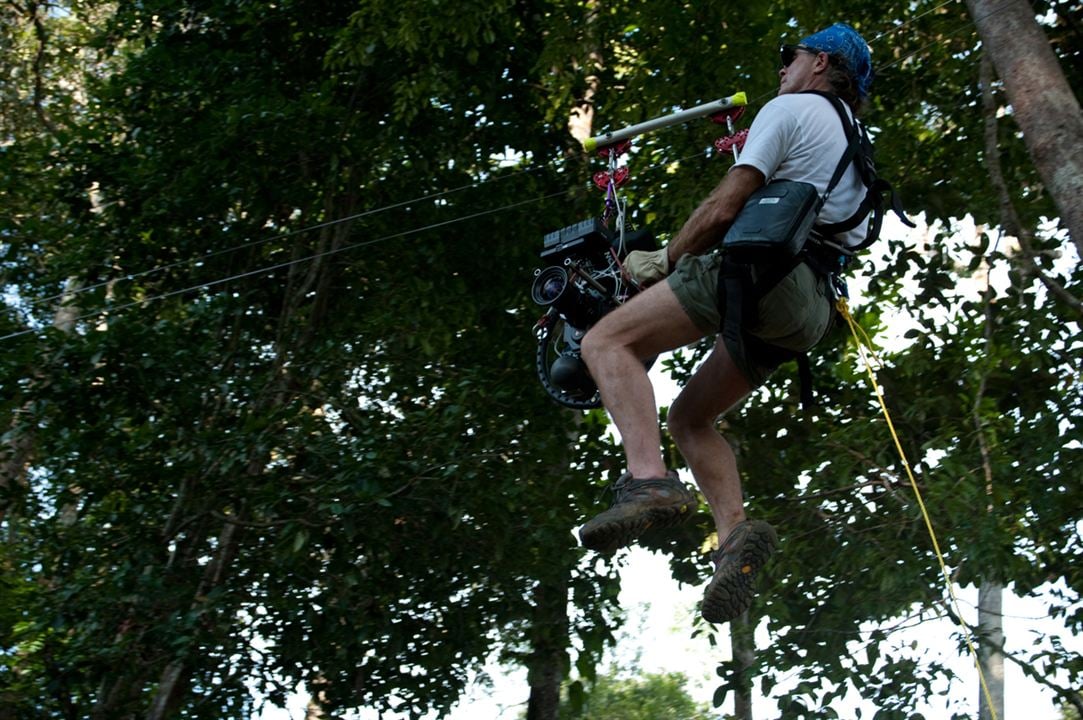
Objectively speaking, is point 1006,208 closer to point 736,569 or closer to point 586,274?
point 586,274

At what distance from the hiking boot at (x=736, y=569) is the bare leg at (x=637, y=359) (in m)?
0.31

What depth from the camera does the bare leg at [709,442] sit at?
13.4 feet

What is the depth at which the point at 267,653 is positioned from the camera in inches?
322

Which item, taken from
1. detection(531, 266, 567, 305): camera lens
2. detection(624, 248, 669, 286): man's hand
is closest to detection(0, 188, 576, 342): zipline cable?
detection(531, 266, 567, 305): camera lens

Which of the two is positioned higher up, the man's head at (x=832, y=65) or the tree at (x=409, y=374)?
the tree at (x=409, y=374)

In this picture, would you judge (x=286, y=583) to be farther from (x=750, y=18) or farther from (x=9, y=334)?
(x=750, y=18)

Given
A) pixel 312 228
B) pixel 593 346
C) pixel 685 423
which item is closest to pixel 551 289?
pixel 593 346

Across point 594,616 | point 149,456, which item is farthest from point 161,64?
point 594,616

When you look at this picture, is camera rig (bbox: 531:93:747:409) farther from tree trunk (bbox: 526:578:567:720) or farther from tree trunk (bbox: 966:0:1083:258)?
tree trunk (bbox: 526:578:567:720)

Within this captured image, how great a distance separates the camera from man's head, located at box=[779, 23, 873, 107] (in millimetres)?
3867

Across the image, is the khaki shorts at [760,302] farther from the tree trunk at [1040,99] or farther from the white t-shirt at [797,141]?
the tree trunk at [1040,99]

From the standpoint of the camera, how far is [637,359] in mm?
3906

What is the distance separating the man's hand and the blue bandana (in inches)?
28.8

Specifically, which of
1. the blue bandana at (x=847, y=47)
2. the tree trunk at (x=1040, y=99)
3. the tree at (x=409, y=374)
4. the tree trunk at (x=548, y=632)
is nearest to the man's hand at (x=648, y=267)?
the blue bandana at (x=847, y=47)
